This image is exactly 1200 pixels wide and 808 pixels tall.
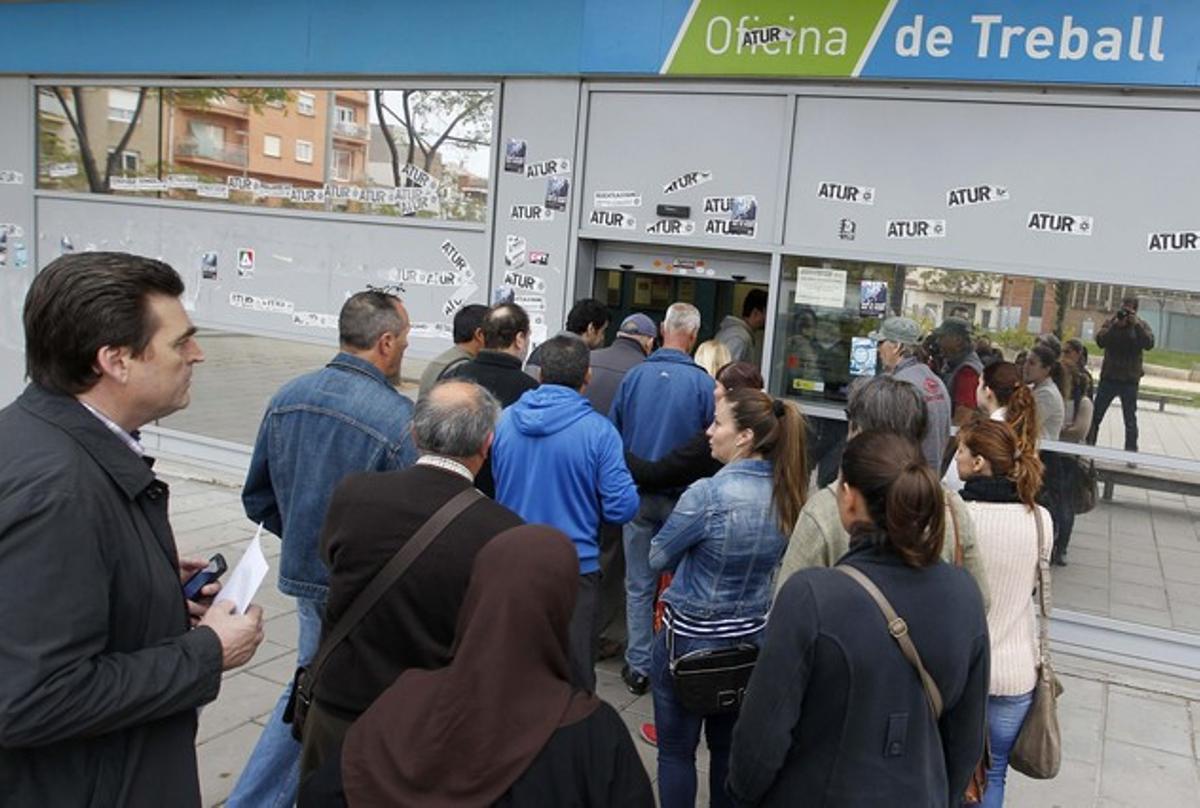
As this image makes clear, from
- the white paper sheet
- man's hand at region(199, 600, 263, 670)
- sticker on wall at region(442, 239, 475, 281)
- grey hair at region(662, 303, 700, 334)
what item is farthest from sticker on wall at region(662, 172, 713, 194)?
man's hand at region(199, 600, 263, 670)

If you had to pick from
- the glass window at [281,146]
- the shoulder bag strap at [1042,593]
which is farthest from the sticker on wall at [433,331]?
the shoulder bag strap at [1042,593]

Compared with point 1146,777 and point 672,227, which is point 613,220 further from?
point 1146,777

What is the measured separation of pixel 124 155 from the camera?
8.51m

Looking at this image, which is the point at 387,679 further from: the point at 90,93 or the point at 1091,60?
the point at 90,93

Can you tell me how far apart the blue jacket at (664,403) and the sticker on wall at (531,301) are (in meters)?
2.00

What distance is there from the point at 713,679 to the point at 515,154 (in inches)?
183

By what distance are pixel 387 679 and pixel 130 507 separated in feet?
2.51

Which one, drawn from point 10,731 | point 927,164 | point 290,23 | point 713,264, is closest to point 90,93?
point 290,23

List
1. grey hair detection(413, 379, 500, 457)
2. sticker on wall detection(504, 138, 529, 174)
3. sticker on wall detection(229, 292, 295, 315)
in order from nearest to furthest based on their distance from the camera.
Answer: grey hair detection(413, 379, 500, 457), sticker on wall detection(504, 138, 529, 174), sticker on wall detection(229, 292, 295, 315)

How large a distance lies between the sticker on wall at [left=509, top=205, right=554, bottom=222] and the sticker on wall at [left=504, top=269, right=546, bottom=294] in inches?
15.1

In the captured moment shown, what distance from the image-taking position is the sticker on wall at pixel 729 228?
20.5 ft

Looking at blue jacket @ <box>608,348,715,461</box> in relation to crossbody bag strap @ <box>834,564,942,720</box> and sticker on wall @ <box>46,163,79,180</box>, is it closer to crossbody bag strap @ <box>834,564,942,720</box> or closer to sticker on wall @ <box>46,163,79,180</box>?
crossbody bag strap @ <box>834,564,942,720</box>

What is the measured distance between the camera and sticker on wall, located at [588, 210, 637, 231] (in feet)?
21.6

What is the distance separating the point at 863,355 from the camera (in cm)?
609
